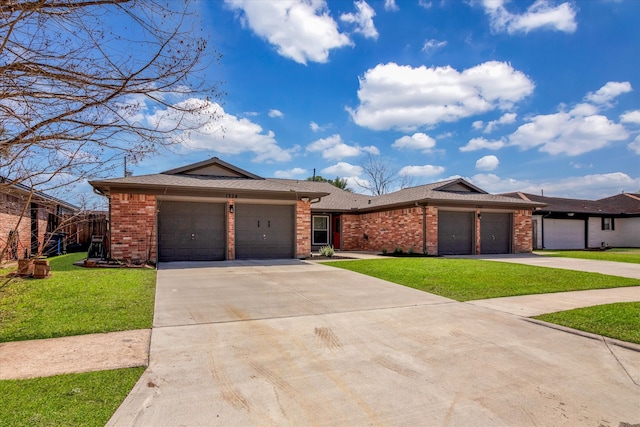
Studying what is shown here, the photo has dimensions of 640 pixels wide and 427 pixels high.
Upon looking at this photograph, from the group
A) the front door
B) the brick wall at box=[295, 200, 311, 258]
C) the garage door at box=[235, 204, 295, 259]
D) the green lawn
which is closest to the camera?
the green lawn

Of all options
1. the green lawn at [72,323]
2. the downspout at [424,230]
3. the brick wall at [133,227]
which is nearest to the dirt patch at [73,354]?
the green lawn at [72,323]

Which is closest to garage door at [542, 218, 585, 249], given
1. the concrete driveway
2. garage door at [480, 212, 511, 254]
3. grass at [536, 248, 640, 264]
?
grass at [536, 248, 640, 264]

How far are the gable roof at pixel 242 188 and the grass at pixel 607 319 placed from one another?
31.4 ft

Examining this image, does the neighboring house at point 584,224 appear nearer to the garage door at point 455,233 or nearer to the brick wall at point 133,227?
the garage door at point 455,233

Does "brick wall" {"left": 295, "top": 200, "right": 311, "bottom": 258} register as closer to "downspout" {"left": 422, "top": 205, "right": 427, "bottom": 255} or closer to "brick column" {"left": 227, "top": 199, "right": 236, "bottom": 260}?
"brick column" {"left": 227, "top": 199, "right": 236, "bottom": 260}

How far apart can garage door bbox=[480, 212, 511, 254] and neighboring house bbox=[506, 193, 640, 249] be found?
625 centimetres

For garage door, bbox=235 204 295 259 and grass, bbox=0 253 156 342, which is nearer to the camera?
grass, bbox=0 253 156 342

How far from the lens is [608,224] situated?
89.8ft

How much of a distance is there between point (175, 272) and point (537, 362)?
30.5 ft

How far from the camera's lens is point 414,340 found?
4695 millimetres

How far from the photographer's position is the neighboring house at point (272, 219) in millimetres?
12586

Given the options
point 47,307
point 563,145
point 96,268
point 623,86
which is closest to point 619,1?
point 623,86

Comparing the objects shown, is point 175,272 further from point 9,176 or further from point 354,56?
point 354,56

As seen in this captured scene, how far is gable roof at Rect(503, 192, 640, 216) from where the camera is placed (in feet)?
82.8
